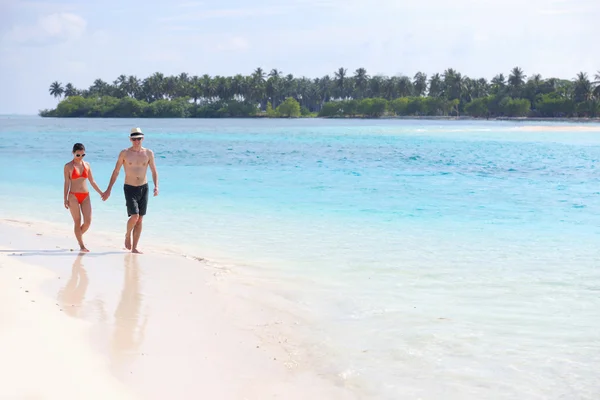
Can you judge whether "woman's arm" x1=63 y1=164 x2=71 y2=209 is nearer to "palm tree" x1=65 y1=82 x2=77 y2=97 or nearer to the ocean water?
the ocean water

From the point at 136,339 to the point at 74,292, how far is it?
162 cm

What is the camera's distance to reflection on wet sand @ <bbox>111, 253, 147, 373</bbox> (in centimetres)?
497

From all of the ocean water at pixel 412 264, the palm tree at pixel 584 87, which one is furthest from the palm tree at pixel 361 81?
the ocean water at pixel 412 264

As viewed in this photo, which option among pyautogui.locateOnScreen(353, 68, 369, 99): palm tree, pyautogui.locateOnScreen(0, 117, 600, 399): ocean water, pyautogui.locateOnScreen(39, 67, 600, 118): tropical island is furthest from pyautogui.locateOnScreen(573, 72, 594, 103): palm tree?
pyautogui.locateOnScreen(0, 117, 600, 399): ocean water

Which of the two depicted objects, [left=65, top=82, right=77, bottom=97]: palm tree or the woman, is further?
[left=65, top=82, right=77, bottom=97]: palm tree

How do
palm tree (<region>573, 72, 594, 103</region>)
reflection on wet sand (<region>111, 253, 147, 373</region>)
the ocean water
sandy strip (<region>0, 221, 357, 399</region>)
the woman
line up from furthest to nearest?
palm tree (<region>573, 72, 594, 103</region>) → the woman → the ocean water → reflection on wet sand (<region>111, 253, 147, 373</region>) → sandy strip (<region>0, 221, 357, 399</region>)

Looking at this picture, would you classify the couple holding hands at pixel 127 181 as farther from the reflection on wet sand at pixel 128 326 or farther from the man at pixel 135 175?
the reflection on wet sand at pixel 128 326

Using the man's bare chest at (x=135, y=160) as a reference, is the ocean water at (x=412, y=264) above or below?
below

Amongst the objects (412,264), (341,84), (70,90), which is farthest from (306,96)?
(412,264)

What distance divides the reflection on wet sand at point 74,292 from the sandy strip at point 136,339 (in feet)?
0.03

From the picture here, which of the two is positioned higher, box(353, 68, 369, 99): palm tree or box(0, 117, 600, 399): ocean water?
box(353, 68, 369, 99): palm tree

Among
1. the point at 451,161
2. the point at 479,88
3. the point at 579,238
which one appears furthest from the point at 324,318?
the point at 479,88

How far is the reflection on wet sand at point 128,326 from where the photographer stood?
4969mm

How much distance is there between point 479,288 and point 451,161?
2621cm
